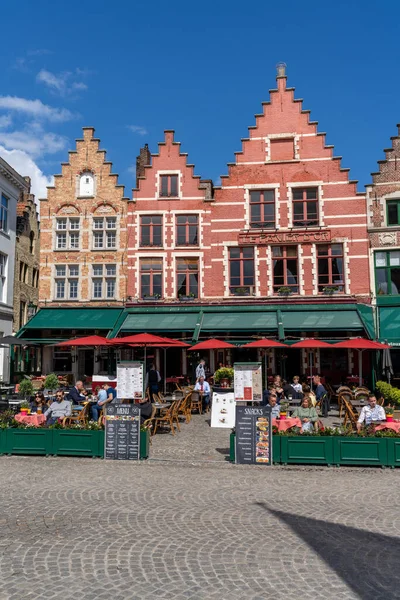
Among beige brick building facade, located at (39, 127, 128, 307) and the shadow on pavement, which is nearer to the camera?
the shadow on pavement

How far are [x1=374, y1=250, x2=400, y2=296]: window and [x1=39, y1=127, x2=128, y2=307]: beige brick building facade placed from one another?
12.9 metres

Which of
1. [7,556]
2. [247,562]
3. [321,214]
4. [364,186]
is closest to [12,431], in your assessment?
[7,556]

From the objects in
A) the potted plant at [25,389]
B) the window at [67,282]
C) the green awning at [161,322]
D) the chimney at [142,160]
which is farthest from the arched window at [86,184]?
the potted plant at [25,389]

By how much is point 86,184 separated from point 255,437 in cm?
2050

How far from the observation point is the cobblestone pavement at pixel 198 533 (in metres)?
5.08

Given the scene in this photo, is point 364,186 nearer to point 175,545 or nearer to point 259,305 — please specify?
point 259,305

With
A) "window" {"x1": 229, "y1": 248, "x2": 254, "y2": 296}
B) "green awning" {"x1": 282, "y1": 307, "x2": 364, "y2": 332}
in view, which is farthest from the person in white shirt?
"window" {"x1": 229, "y1": 248, "x2": 254, "y2": 296}

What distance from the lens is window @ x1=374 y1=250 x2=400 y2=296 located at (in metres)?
25.0

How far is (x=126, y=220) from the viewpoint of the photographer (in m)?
27.1

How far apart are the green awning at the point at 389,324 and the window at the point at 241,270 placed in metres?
6.52

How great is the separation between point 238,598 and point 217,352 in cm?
2069

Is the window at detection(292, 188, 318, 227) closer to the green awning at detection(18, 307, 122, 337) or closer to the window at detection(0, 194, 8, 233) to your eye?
the green awning at detection(18, 307, 122, 337)

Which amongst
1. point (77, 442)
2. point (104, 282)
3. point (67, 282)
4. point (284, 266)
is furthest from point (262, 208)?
point (77, 442)

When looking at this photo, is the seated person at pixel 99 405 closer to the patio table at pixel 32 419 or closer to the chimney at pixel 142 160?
the patio table at pixel 32 419
